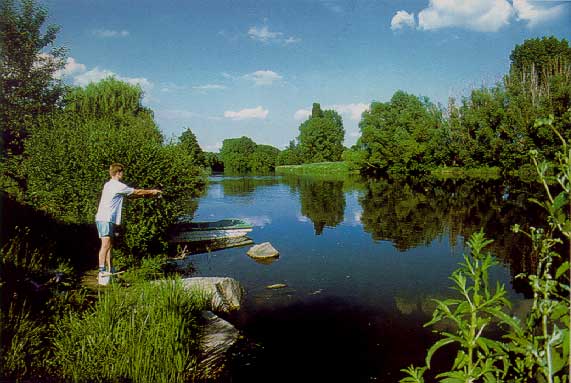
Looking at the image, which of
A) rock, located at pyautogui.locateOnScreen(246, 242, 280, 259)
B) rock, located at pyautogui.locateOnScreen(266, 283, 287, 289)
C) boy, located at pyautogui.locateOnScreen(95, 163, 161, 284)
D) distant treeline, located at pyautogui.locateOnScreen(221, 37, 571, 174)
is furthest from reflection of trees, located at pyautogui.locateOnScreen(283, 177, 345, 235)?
distant treeline, located at pyautogui.locateOnScreen(221, 37, 571, 174)

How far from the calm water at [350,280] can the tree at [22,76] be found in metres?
9.62

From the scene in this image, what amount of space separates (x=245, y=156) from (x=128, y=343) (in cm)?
13149

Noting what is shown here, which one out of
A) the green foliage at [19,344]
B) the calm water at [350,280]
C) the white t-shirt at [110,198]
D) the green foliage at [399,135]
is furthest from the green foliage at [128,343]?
the green foliage at [399,135]

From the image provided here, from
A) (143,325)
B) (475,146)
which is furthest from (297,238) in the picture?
(475,146)

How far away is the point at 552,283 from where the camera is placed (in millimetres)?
1894

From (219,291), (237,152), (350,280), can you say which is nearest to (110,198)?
(219,291)

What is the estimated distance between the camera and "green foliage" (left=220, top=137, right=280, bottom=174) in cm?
12850

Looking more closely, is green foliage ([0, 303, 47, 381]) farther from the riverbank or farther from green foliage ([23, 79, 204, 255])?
the riverbank

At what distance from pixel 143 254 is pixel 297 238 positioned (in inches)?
278

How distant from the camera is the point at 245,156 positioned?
135625mm

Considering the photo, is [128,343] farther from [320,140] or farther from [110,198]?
[320,140]

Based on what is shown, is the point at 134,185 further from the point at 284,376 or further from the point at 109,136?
the point at 284,376

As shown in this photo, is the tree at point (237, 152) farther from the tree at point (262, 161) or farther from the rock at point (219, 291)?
the rock at point (219, 291)

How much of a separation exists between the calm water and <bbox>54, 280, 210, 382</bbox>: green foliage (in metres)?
1.40
